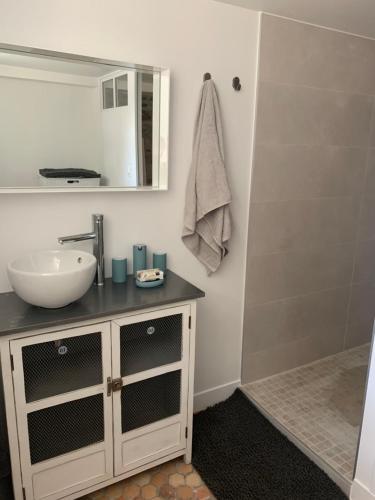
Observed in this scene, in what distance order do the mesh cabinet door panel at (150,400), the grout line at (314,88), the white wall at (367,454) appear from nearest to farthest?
the white wall at (367,454), the mesh cabinet door panel at (150,400), the grout line at (314,88)

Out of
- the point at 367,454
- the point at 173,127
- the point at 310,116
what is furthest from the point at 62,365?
the point at 310,116

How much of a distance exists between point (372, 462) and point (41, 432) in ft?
4.43

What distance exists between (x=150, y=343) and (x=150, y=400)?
265mm

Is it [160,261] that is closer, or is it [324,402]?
[160,261]

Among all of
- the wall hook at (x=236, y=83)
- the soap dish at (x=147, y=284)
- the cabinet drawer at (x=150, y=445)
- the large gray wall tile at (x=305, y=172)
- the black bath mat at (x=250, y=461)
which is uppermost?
the wall hook at (x=236, y=83)

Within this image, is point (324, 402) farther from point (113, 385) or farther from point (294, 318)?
point (113, 385)

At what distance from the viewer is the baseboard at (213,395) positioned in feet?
7.64

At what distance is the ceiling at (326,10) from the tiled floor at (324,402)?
212cm

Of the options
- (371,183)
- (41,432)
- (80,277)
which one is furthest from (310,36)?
(41,432)

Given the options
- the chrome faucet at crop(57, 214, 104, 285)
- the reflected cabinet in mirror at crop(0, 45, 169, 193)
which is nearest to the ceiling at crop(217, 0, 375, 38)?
the reflected cabinet in mirror at crop(0, 45, 169, 193)

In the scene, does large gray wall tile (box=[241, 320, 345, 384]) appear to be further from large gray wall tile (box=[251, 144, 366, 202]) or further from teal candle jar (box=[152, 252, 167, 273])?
large gray wall tile (box=[251, 144, 366, 202])

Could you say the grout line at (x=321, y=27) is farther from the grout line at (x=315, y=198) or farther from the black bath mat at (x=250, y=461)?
the black bath mat at (x=250, y=461)

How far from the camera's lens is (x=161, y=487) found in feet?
5.99

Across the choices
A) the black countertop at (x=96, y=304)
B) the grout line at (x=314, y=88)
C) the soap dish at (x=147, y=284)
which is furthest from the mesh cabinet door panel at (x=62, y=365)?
the grout line at (x=314, y=88)
